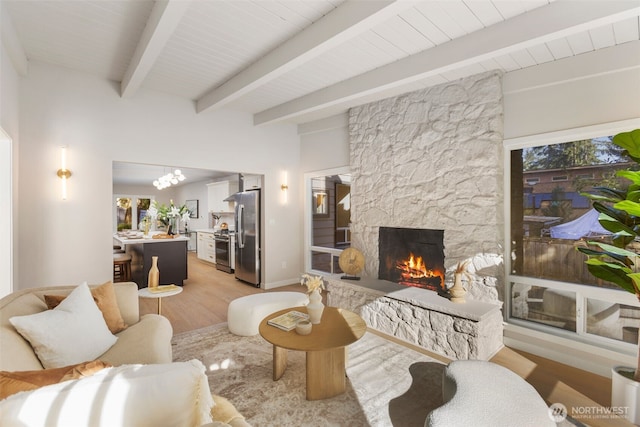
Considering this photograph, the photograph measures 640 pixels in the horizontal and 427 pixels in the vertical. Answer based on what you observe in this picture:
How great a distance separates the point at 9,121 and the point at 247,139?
291 cm

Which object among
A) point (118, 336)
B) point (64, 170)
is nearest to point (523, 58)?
point (118, 336)

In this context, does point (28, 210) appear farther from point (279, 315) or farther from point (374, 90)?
point (374, 90)

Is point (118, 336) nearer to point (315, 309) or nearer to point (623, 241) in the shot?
point (315, 309)

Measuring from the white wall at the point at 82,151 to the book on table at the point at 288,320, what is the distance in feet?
8.73

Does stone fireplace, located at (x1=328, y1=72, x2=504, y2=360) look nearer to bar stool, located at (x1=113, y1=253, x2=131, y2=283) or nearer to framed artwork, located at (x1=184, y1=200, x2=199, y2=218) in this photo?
bar stool, located at (x1=113, y1=253, x2=131, y2=283)

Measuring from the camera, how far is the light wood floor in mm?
2365

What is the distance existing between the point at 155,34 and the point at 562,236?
4.21m

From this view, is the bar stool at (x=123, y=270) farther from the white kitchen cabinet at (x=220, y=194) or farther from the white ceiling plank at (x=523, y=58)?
the white ceiling plank at (x=523, y=58)

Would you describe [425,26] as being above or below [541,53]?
above

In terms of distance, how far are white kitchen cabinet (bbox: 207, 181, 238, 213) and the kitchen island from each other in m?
2.23

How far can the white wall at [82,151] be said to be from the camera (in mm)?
3359

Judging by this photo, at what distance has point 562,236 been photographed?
3.02 meters

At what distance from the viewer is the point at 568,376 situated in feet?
8.68

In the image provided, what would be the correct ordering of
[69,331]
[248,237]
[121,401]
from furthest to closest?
[248,237] → [69,331] → [121,401]
